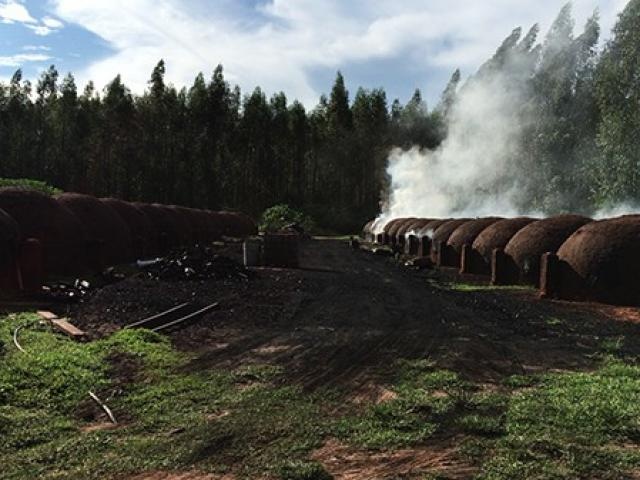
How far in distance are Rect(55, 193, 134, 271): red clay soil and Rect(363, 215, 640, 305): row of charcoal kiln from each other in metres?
14.0

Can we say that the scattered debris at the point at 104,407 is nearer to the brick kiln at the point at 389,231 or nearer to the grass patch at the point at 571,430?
the grass patch at the point at 571,430

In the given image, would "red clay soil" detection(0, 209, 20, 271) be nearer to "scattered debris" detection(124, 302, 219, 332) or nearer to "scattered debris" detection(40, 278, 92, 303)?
"scattered debris" detection(40, 278, 92, 303)

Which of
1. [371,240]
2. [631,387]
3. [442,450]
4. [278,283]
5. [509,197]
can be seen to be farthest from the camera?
[509,197]

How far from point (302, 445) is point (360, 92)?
297ft

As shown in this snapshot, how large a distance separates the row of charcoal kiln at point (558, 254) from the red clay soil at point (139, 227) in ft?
45.5

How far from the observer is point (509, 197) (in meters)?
56.4

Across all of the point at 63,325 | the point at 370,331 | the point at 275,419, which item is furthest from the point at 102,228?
the point at 275,419

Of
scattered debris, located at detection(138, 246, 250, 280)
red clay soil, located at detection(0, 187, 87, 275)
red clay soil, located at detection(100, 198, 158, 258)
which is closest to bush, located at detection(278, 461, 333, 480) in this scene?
scattered debris, located at detection(138, 246, 250, 280)

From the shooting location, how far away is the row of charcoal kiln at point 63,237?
605 inches

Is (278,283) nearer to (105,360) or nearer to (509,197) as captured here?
(105,360)

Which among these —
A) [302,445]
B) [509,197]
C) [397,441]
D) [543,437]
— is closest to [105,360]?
[302,445]

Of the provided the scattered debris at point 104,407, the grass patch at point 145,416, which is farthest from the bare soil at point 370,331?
the scattered debris at point 104,407

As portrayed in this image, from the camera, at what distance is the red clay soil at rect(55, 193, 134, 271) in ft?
69.7

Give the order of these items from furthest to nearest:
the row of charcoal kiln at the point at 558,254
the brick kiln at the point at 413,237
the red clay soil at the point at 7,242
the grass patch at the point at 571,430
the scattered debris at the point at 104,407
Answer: the brick kiln at the point at 413,237
the row of charcoal kiln at the point at 558,254
the red clay soil at the point at 7,242
the scattered debris at the point at 104,407
the grass patch at the point at 571,430
